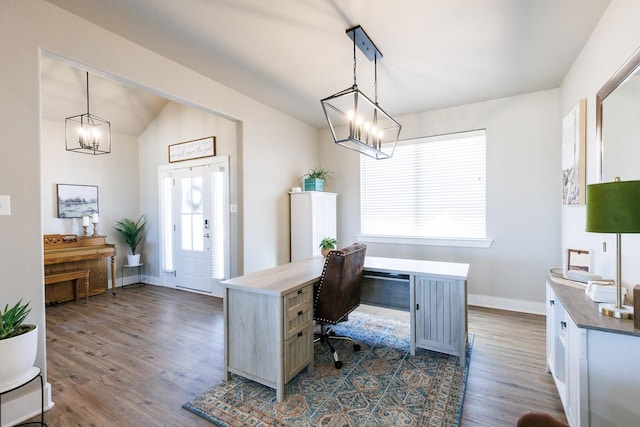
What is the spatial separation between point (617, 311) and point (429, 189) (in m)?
2.97

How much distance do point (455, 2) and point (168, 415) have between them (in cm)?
343

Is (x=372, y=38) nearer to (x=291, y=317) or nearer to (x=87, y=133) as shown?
(x=291, y=317)

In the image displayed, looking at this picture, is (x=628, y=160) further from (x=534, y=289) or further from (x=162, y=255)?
(x=162, y=255)

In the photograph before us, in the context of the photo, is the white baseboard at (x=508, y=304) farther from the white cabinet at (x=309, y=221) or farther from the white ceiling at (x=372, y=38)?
the white ceiling at (x=372, y=38)

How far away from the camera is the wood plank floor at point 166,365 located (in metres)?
1.90

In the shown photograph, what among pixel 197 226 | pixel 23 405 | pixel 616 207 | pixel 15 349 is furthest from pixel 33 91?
pixel 616 207

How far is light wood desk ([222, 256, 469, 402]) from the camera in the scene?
1.97 meters

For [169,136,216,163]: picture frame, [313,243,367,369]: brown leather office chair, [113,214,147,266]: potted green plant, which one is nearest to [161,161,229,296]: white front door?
[169,136,216,163]: picture frame

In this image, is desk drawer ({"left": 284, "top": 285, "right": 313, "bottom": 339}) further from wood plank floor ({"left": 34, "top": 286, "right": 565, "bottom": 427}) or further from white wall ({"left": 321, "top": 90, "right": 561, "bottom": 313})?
white wall ({"left": 321, "top": 90, "right": 561, "bottom": 313})

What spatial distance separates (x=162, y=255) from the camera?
5160 mm

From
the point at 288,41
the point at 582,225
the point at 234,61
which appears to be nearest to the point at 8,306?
the point at 234,61

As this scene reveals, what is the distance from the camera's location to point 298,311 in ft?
6.93

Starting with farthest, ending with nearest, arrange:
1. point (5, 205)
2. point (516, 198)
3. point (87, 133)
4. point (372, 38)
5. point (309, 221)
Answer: point (309, 221) < point (87, 133) < point (516, 198) < point (372, 38) < point (5, 205)

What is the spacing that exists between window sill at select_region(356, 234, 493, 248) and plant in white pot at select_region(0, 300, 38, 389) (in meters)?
3.91
